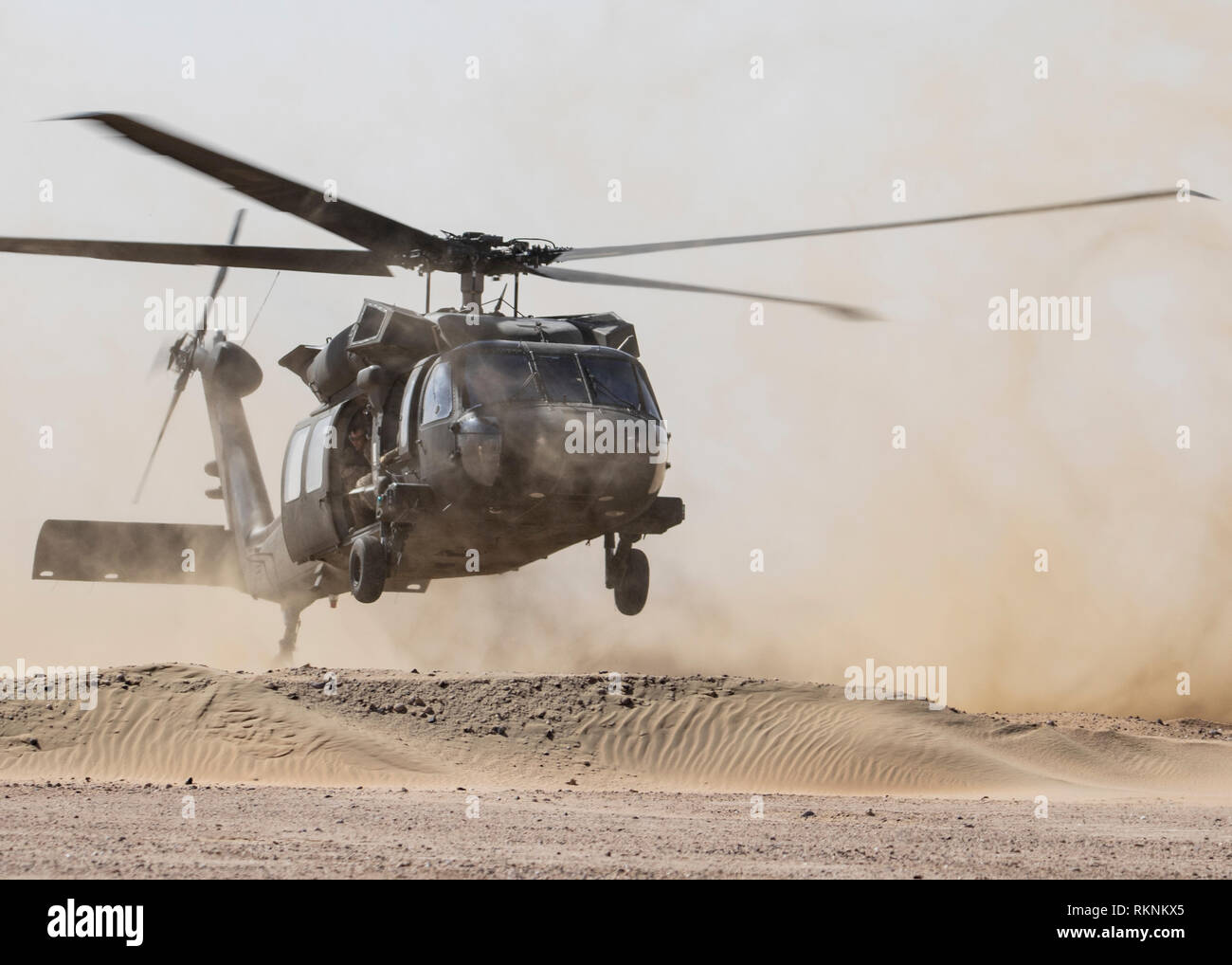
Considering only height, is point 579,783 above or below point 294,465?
below

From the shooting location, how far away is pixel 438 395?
553 inches

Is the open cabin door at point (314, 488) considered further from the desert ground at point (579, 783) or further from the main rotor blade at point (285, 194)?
the desert ground at point (579, 783)

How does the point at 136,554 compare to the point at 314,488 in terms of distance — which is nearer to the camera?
the point at 314,488

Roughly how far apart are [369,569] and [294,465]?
108 inches

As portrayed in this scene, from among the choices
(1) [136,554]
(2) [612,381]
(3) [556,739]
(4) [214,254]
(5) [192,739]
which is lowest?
(3) [556,739]

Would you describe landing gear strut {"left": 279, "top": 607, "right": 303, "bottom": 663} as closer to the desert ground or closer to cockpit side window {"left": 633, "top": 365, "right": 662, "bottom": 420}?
the desert ground

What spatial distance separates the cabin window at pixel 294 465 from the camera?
1662cm

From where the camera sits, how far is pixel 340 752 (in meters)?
23.6

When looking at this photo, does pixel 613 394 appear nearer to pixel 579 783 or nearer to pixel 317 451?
pixel 317 451

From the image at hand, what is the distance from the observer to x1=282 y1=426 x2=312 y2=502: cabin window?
16.6 m

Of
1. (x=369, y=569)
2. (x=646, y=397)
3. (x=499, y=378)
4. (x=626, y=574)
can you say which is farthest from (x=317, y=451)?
(x=646, y=397)

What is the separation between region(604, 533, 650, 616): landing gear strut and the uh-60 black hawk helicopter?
0.02 meters

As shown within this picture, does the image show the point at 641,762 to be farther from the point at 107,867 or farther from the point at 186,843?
the point at 107,867

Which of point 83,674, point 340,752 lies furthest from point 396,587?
point 83,674
